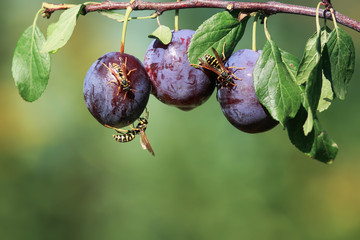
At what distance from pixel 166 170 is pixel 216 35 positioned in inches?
108

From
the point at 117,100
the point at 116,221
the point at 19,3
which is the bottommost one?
the point at 116,221

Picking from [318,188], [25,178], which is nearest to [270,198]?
[318,188]

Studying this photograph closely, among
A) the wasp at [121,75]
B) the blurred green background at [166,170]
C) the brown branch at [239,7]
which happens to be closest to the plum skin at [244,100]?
the brown branch at [239,7]

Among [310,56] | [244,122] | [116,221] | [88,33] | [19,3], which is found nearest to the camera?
[310,56]

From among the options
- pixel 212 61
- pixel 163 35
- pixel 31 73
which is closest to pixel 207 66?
pixel 212 61

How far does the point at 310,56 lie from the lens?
0.96m

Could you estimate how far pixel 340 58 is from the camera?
1.01m

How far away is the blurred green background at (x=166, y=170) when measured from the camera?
3488mm

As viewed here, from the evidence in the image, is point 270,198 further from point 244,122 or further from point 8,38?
point 8,38

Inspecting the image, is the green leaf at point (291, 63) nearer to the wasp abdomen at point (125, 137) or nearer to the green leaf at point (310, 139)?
the green leaf at point (310, 139)

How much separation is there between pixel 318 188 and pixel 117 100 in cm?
283

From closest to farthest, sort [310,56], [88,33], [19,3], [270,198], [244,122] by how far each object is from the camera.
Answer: [310,56]
[244,122]
[270,198]
[88,33]
[19,3]

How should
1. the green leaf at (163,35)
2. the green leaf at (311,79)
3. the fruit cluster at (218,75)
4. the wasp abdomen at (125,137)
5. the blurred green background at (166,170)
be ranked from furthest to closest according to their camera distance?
the blurred green background at (166,170) → the wasp abdomen at (125,137) → the green leaf at (163,35) → the fruit cluster at (218,75) → the green leaf at (311,79)

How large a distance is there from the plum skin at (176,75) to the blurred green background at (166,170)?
6.63 feet
